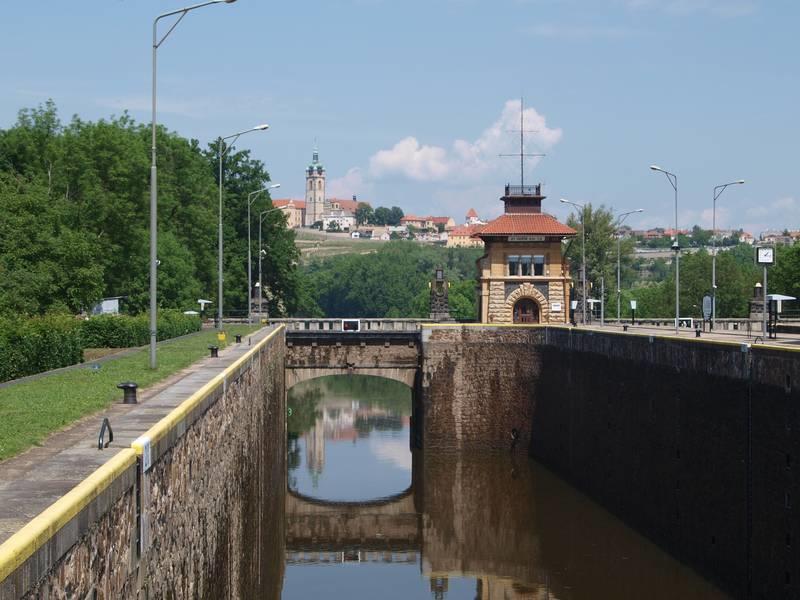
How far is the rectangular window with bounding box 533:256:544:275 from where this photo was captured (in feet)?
235

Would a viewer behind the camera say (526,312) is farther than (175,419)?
Yes

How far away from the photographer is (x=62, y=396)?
23297mm

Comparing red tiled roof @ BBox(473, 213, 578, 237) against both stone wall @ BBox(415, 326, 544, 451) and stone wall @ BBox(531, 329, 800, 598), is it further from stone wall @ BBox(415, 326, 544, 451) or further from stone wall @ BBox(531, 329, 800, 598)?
stone wall @ BBox(531, 329, 800, 598)

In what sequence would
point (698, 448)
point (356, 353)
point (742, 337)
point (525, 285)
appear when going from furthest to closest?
point (525, 285) < point (356, 353) < point (742, 337) < point (698, 448)

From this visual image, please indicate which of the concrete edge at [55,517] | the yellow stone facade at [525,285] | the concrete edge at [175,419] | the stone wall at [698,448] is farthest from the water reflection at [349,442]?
the concrete edge at [55,517]

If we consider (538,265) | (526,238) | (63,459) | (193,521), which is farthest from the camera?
(538,265)

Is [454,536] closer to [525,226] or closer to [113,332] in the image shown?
[113,332]

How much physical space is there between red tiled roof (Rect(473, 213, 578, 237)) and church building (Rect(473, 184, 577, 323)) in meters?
0.08

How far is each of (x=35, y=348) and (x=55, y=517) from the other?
74.6 ft

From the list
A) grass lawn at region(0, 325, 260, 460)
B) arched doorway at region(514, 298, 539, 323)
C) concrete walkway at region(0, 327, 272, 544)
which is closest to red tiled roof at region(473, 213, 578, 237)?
arched doorway at region(514, 298, 539, 323)

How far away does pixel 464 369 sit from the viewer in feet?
207

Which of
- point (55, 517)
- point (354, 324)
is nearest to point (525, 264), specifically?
point (354, 324)

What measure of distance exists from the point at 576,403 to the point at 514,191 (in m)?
24.2

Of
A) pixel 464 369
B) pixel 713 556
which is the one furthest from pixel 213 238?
pixel 713 556
